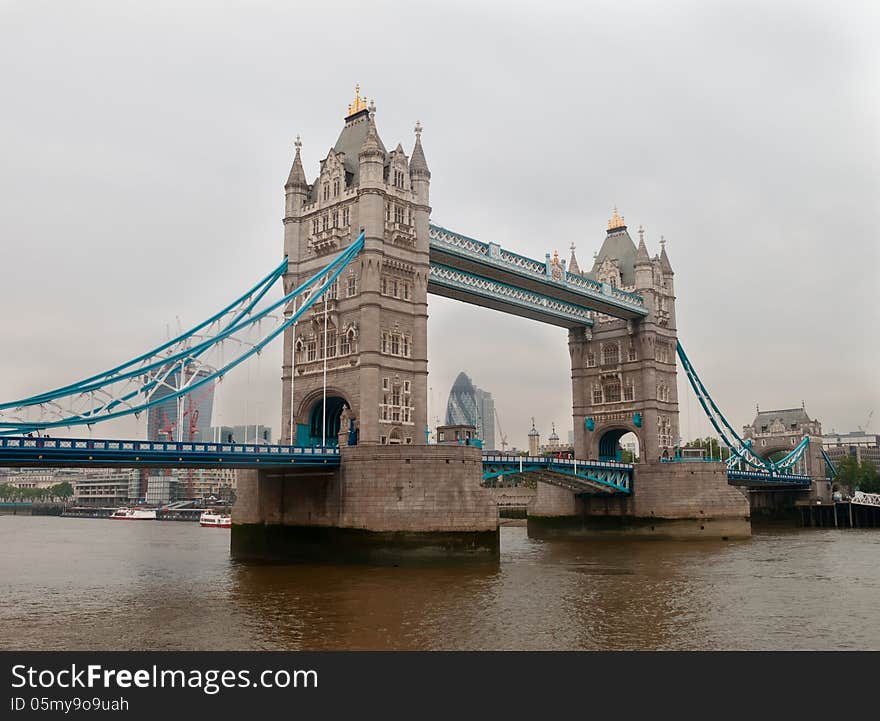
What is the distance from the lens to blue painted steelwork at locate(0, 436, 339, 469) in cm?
3297

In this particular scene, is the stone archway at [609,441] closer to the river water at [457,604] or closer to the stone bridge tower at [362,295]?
the river water at [457,604]

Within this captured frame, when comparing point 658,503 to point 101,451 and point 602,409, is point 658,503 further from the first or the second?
point 101,451

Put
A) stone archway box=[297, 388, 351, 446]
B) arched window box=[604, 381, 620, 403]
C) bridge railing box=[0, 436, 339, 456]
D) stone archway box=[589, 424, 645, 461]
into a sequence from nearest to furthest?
1. bridge railing box=[0, 436, 339, 456]
2. stone archway box=[297, 388, 351, 446]
3. stone archway box=[589, 424, 645, 461]
4. arched window box=[604, 381, 620, 403]

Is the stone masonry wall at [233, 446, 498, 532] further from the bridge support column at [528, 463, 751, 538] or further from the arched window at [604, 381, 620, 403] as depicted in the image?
the arched window at [604, 381, 620, 403]

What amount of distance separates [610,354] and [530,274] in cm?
1763

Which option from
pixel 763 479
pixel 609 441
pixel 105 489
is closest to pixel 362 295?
pixel 609 441

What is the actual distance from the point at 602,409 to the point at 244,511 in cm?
3620

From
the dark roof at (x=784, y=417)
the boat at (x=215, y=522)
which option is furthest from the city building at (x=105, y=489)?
the dark roof at (x=784, y=417)

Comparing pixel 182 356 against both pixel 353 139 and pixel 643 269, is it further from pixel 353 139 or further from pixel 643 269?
pixel 643 269

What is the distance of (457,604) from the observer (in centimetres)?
2762

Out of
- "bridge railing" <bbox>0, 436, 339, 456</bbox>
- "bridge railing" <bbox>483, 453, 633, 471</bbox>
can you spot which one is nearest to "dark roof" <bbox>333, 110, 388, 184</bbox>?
"bridge railing" <bbox>0, 436, 339, 456</bbox>

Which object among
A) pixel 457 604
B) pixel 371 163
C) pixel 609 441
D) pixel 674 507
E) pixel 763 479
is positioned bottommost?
pixel 457 604

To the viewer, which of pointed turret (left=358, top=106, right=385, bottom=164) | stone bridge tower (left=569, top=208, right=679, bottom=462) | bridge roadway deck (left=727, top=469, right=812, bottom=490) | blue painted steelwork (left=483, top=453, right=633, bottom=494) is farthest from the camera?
bridge roadway deck (left=727, top=469, right=812, bottom=490)

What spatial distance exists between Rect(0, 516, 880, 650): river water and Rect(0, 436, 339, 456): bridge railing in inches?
222
